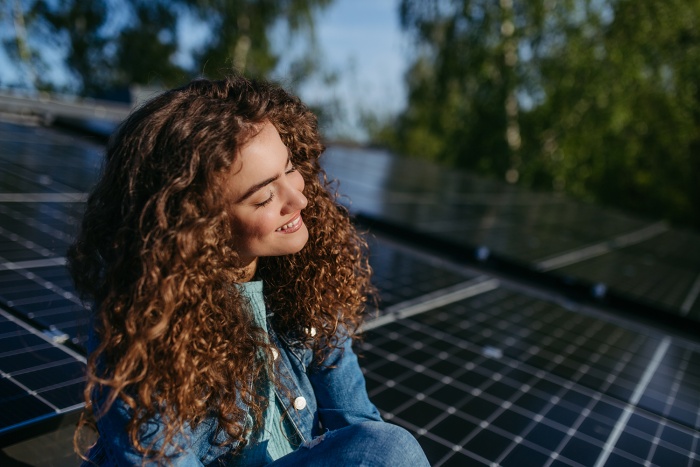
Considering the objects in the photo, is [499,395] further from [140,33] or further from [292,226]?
[140,33]

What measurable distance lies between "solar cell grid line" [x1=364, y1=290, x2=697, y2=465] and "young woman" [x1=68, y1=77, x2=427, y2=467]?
0.71m

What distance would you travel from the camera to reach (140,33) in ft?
72.8

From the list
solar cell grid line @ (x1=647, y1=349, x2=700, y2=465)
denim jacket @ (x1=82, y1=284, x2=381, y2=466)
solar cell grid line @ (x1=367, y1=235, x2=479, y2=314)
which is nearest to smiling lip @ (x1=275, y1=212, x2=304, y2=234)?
denim jacket @ (x1=82, y1=284, x2=381, y2=466)

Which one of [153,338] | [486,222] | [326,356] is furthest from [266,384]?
[486,222]

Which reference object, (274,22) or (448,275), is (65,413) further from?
(274,22)

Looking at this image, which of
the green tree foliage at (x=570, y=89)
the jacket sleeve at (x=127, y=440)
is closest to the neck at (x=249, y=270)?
the jacket sleeve at (x=127, y=440)

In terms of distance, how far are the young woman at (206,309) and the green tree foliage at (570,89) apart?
57.4ft

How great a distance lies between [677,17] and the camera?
17.8 m


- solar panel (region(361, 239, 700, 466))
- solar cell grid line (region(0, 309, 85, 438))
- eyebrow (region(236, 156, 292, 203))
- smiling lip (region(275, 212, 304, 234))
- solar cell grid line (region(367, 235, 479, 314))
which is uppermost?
eyebrow (region(236, 156, 292, 203))

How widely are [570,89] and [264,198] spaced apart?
61.3 ft

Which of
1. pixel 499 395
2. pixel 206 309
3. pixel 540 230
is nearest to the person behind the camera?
pixel 206 309

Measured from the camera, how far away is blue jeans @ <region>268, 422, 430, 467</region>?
1490mm

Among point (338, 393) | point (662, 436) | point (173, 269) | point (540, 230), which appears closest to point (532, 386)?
point (662, 436)

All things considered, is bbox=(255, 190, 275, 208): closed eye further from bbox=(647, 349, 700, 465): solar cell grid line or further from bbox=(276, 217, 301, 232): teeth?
bbox=(647, 349, 700, 465): solar cell grid line
